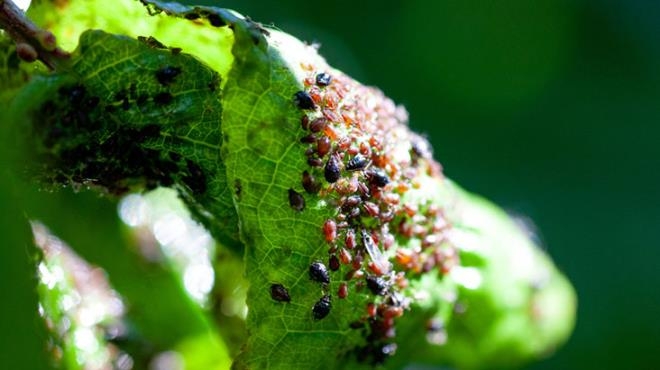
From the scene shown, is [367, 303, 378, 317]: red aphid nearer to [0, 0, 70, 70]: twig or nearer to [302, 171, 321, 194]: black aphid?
[302, 171, 321, 194]: black aphid

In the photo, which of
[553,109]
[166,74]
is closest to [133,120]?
[166,74]

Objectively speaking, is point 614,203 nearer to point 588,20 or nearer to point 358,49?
point 588,20

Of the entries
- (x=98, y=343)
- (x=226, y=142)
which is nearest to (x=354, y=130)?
(x=226, y=142)

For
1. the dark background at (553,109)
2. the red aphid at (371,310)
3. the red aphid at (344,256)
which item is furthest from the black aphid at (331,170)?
the dark background at (553,109)

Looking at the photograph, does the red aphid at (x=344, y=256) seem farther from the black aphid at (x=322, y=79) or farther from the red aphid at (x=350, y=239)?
the black aphid at (x=322, y=79)

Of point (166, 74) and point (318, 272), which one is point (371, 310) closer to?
point (318, 272)

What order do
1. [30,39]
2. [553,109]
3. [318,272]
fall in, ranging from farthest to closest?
[553,109], [318,272], [30,39]
